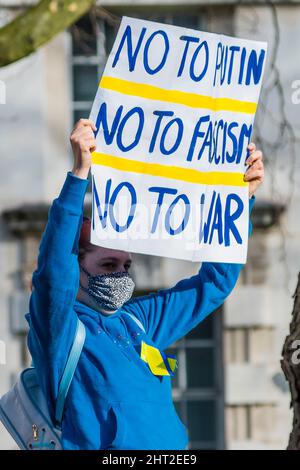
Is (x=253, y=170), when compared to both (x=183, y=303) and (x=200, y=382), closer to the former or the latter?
(x=183, y=303)

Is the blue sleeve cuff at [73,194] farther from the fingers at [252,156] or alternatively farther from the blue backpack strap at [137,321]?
the fingers at [252,156]

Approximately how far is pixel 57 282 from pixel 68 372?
25 centimetres

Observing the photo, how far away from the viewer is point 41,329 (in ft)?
14.3

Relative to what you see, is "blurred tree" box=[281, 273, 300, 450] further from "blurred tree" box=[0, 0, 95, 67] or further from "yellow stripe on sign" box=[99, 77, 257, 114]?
"blurred tree" box=[0, 0, 95, 67]

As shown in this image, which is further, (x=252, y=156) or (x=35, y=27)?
(x=35, y=27)

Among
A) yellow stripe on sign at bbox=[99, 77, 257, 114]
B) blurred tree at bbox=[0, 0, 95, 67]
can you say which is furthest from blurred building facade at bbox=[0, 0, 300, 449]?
yellow stripe on sign at bbox=[99, 77, 257, 114]

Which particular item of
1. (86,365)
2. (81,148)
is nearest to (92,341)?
(86,365)

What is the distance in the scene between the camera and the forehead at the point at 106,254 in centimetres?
456

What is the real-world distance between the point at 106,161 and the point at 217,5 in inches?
279

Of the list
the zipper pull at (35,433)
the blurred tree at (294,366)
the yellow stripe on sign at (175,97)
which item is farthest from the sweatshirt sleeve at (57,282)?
the blurred tree at (294,366)

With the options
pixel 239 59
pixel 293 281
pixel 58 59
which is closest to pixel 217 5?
pixel 58 59

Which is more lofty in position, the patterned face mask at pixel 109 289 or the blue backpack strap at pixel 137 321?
the patterned face mask at pixel 109 289

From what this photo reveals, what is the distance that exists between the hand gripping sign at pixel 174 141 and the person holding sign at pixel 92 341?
0.39 ft

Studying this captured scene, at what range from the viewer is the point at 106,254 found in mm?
4570
